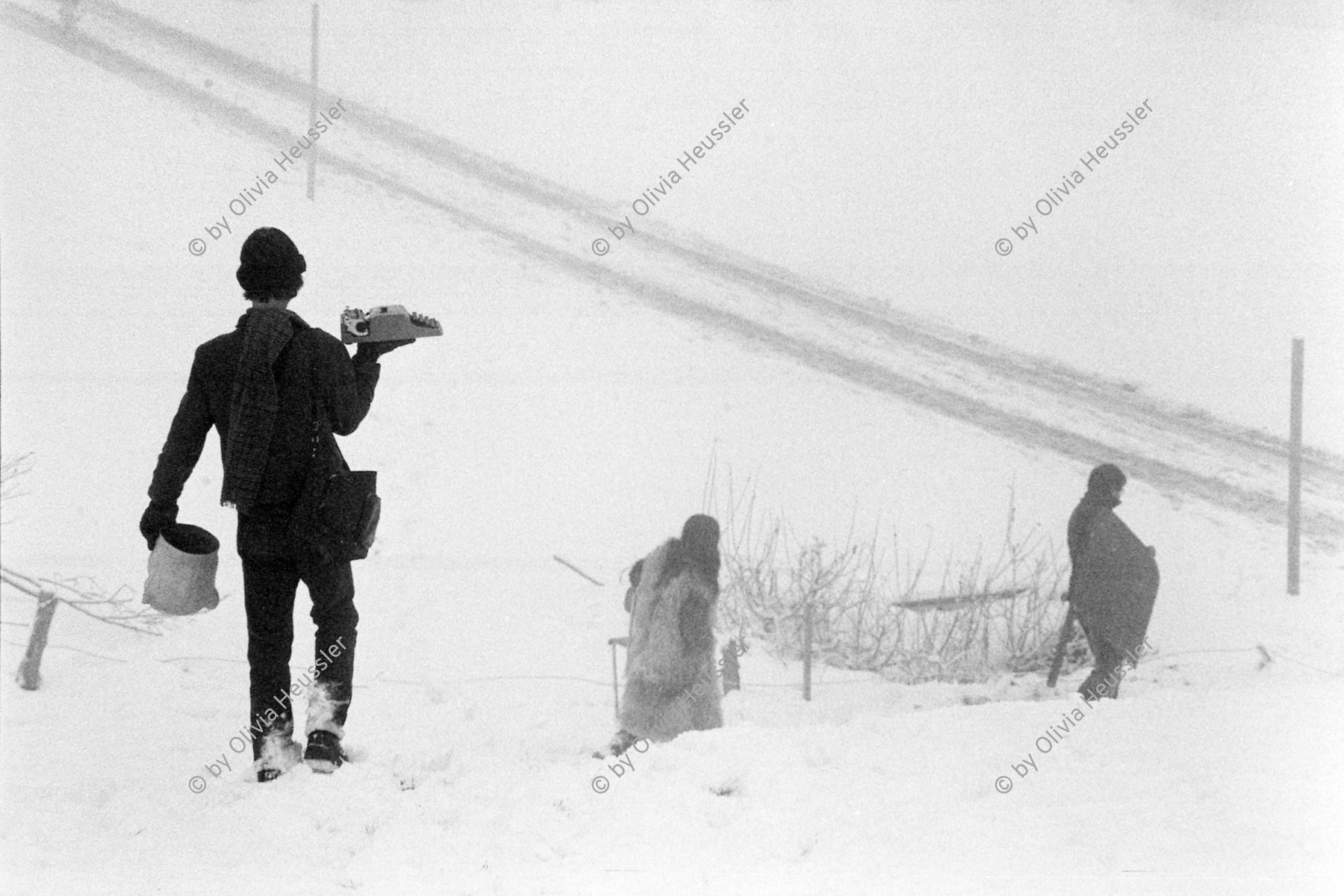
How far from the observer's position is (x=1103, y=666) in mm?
3994

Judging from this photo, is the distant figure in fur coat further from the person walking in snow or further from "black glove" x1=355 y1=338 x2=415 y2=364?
"black glove" x1=355 y1=338 x2=415 y2=364

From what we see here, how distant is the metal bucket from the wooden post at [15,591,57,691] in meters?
1.27

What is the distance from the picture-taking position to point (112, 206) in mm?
4199

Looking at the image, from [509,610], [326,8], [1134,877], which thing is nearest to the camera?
[1134,877]

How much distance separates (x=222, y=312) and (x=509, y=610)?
1532mm

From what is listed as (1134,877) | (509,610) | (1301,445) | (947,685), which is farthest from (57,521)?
(1301,445)

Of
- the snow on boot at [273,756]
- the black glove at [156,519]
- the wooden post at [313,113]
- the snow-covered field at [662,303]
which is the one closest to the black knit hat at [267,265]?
the black glove at [156,519]

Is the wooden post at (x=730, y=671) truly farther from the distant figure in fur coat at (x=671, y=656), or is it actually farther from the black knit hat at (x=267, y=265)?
the black knit hat at (x=267, y=265)

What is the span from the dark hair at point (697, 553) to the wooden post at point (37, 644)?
1.96 m

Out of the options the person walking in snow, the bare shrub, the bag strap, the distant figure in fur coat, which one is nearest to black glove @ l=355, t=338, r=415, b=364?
the person walking in snow

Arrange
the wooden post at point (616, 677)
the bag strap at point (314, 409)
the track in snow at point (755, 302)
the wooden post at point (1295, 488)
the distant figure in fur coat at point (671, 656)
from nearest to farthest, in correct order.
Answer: the bag strap at point (314, 409), the distant figure in fur coat at point (671, 656), the wooden post at point (616, 677), the wooden post at point (1295, 488), the track in snow at point (755, 302)

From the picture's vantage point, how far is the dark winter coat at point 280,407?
2686 millimetres

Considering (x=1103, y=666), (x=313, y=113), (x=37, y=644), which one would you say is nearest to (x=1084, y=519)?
(x=1103, y=666)

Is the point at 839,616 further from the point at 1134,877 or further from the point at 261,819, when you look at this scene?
the point at 261,819
